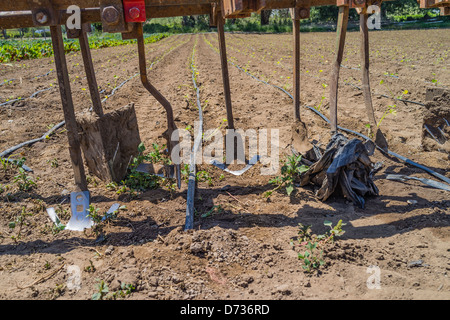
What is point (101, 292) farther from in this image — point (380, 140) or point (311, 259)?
point (380, 140)

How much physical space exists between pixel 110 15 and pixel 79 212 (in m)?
1.63

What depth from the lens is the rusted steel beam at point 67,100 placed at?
2.90 meters

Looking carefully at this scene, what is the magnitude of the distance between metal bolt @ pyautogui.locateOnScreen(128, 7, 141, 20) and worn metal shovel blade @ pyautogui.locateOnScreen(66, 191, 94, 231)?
1579 millimetres

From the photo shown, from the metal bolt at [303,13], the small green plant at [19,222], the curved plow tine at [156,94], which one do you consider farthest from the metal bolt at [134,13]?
the small green plant at [19,222]

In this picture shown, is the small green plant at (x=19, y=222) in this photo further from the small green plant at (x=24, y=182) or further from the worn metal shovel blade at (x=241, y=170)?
the worn metal shovel blade at (x=241, y=170)

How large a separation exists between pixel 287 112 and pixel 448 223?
324 cm

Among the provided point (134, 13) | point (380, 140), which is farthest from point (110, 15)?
point (380, 140)

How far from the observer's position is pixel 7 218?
2973 millimetres

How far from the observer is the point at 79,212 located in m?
2.98

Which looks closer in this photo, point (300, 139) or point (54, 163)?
point (300, 139)

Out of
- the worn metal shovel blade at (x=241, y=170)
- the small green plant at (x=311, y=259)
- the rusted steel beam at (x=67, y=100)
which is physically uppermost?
the rusted steel beam at (x=67, y=100)

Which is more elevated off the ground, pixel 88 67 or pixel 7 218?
pixel 88 67
